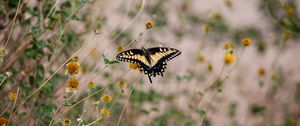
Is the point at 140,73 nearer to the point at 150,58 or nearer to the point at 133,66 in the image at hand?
the point at 133,66

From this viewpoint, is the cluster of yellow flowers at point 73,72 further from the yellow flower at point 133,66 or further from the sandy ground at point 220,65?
the sandy ground at point 220,65

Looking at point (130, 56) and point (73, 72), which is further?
point (130, 56)

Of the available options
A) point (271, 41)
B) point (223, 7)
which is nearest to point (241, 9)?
point (223, 7)

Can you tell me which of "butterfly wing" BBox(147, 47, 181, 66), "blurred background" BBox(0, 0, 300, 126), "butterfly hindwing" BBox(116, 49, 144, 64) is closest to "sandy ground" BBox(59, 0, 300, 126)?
"blurred background" BBox(0, 0, 300, 126)

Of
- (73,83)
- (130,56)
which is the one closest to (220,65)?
(130,56)

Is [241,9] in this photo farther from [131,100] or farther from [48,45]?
[48,45]

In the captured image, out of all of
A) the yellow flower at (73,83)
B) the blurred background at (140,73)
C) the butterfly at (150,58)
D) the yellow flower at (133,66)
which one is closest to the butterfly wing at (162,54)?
the butterfly at (150,58)
